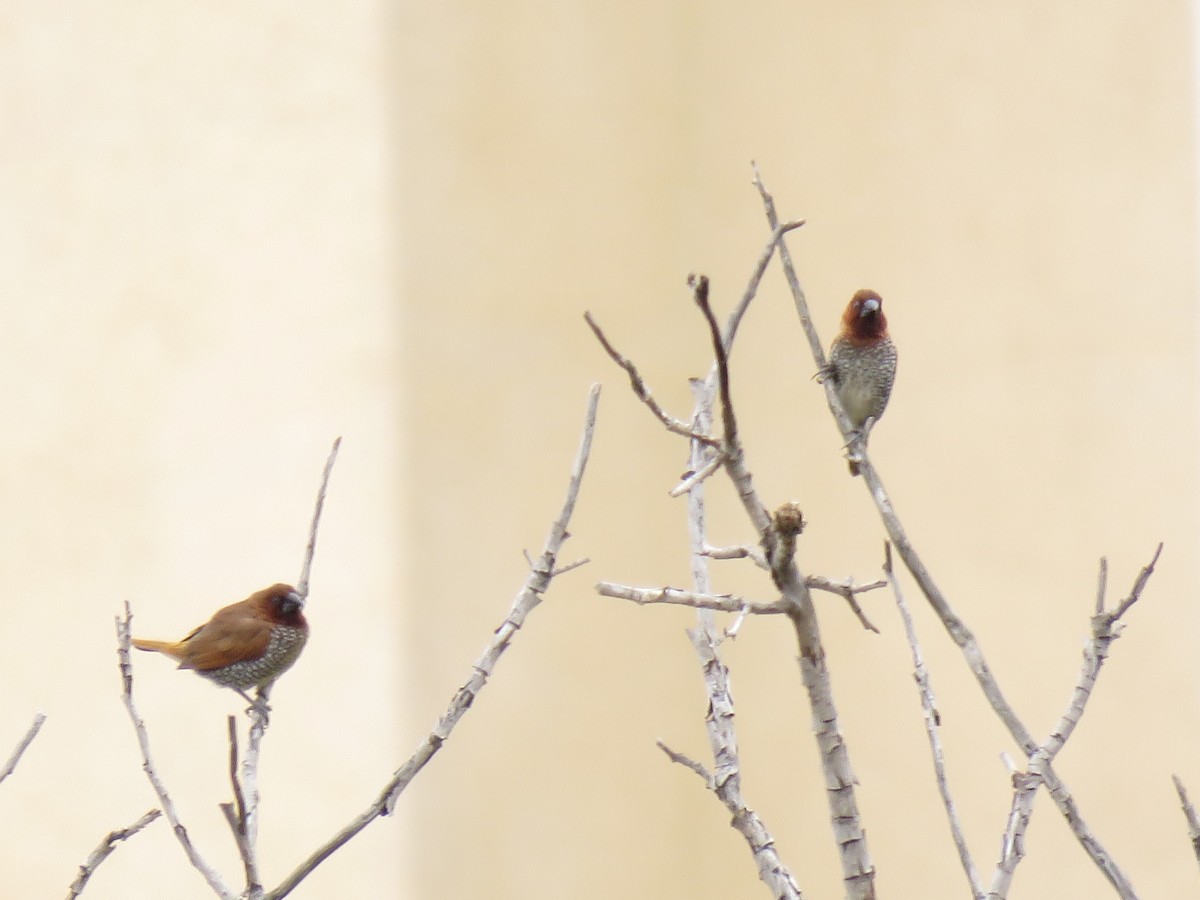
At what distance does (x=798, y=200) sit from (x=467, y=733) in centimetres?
147

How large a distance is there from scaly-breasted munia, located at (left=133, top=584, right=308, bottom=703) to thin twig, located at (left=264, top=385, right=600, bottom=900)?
70cm

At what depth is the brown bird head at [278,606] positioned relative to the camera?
1.72 m

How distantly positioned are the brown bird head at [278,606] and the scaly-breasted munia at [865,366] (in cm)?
73

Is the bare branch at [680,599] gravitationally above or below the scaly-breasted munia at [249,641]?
below

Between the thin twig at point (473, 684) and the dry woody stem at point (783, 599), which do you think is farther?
the thin twig at point (473, 684)

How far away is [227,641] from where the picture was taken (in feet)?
5.84

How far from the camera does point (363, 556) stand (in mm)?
3084

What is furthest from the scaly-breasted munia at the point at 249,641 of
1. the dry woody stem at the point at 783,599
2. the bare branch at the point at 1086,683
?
the bare branch at the point at 1086,683

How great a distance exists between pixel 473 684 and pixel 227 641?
869 millimetres

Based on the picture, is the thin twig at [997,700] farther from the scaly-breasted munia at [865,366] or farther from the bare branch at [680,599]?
the scaly-breasted munia at [865,366]

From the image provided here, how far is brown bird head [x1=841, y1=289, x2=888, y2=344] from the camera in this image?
176 cm

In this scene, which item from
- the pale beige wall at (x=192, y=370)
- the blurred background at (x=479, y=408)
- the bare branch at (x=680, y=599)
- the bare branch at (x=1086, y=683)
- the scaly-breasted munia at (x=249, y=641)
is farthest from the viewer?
the pale beige wall at (x=192, y=370)

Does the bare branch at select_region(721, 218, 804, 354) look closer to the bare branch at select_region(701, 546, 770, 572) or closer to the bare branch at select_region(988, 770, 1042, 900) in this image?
the bare branch at select_region(701, 546, 770, 572)

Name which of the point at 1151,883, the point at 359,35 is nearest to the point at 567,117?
the point at 359,35
